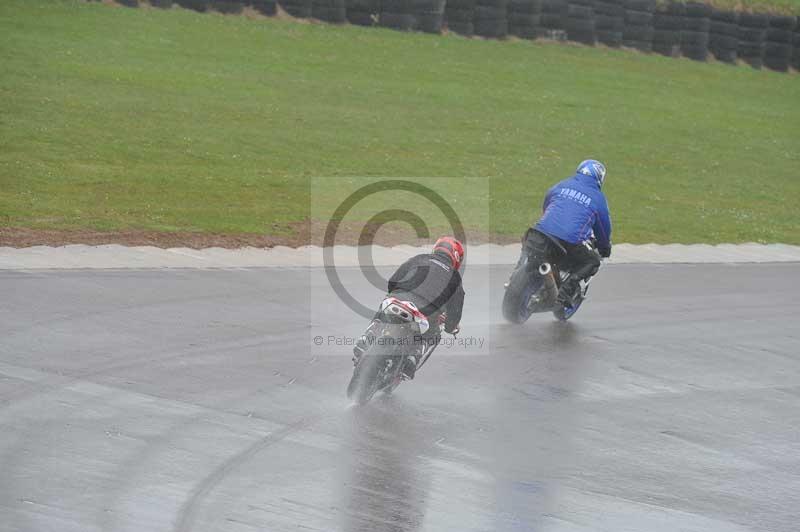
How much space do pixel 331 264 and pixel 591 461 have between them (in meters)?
7.50

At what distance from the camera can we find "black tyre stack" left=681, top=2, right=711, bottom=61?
40.8 metres

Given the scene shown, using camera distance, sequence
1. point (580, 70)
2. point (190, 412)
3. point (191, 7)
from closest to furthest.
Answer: point (190, 412) → point (191, 7) → point (580, 70)

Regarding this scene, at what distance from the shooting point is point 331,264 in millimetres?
16156

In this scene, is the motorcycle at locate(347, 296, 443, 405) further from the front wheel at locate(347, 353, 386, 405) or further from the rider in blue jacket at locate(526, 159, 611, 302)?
the rider in blue jacket at locate(526, 159, 611, 302)

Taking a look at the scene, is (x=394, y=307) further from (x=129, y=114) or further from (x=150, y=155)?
(x=129, y=114)

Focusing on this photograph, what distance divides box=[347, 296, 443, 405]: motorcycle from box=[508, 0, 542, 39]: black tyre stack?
29.4 m

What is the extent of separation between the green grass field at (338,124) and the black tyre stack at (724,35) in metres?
1.86

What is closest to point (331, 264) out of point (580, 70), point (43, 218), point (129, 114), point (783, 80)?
point (43, 218)

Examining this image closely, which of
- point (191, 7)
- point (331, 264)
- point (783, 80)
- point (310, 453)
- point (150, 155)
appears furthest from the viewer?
point (783, 80)

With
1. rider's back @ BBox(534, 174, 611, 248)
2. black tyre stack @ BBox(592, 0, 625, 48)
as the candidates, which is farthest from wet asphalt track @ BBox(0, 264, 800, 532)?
black tyre stack @ BBox(592, 0, 625, 48)

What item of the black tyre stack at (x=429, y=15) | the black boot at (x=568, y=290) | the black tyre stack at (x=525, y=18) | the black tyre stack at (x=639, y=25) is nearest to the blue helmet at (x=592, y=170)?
the black boot at (x=568, y=290)

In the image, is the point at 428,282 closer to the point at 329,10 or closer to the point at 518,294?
the point at 518,294

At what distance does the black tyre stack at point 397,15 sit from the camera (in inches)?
1426

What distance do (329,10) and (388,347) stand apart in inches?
1063
